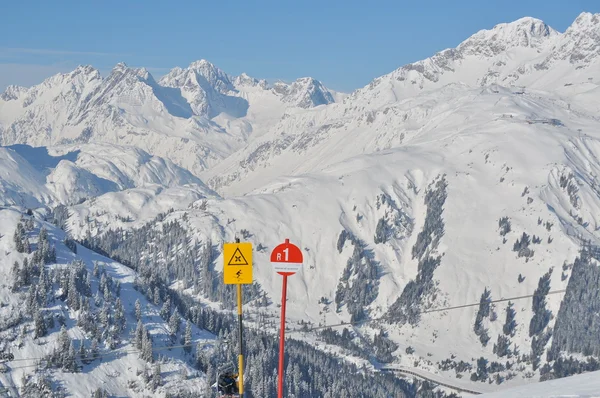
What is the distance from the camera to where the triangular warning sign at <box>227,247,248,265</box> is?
2694 centimetres

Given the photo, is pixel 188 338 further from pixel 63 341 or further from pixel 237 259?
pixel 237 259


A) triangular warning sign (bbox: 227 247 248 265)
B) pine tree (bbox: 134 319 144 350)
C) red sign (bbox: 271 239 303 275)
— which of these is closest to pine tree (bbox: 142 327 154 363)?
pine tree (bbox: 134 319 144 350)

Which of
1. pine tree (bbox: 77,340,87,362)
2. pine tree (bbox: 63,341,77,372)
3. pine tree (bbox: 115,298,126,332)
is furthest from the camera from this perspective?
pine tree (bbox: 115,298,126,332)

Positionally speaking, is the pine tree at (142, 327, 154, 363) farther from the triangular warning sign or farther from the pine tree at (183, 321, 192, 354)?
the triangular warning sign

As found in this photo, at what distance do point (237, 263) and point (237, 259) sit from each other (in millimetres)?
136

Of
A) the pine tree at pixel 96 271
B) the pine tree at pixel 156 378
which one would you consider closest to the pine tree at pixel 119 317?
the pine tree at pixel 156 378

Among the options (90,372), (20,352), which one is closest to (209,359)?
(90,372)

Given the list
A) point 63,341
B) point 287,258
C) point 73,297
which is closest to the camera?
point 287,258

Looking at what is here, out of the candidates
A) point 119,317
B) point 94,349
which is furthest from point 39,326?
point 119,317

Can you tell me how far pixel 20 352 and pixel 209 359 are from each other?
125ft

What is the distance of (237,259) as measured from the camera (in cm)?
2694

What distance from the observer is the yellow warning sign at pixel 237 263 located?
2694cm

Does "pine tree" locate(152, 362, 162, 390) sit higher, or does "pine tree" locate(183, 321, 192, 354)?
"pine tree" locate(183, 321, 192, 354)

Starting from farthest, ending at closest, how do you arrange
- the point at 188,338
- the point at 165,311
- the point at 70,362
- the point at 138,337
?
the point at 165,311 → the point at 188,338 → the point at 138,337 → the point at 70,362
